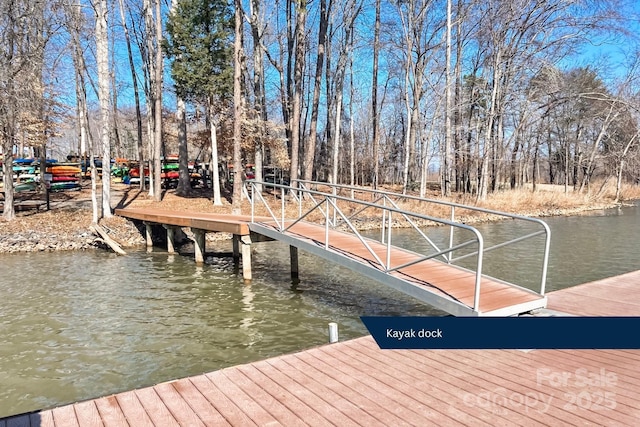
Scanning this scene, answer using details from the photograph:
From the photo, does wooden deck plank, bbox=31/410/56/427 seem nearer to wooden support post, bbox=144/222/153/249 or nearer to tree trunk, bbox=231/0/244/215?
wooden support post, bbox=144/222/153/249

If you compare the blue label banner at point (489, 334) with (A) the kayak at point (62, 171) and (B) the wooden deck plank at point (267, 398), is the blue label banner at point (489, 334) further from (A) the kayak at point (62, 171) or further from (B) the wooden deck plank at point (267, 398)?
(A) the kayak at point (62, 171)

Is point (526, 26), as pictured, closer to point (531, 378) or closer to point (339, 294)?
point (339, 294)

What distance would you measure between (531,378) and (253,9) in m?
18.3

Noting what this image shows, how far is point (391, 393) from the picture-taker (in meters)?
3.19

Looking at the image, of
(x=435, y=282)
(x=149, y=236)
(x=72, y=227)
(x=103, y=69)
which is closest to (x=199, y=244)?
(x=149, y=236)

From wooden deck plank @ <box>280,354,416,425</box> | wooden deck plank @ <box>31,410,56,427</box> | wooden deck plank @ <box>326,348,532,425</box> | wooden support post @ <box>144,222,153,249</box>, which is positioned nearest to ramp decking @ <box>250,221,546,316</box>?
wooden deck plank @ <box>326,348,532,425</box>

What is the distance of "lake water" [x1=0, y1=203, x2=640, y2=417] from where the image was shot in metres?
Answer: 4.88

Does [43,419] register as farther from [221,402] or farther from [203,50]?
[203,50]

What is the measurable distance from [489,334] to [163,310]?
17.8ft

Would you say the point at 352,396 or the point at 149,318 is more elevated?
the point at 352,396

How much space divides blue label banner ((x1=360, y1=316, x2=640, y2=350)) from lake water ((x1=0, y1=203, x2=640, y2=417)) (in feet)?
5.77

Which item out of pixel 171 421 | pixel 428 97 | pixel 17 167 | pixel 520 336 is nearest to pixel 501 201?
pixel 428 97

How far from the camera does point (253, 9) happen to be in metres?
17.7

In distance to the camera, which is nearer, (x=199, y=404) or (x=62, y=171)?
(x=199, y=404)
